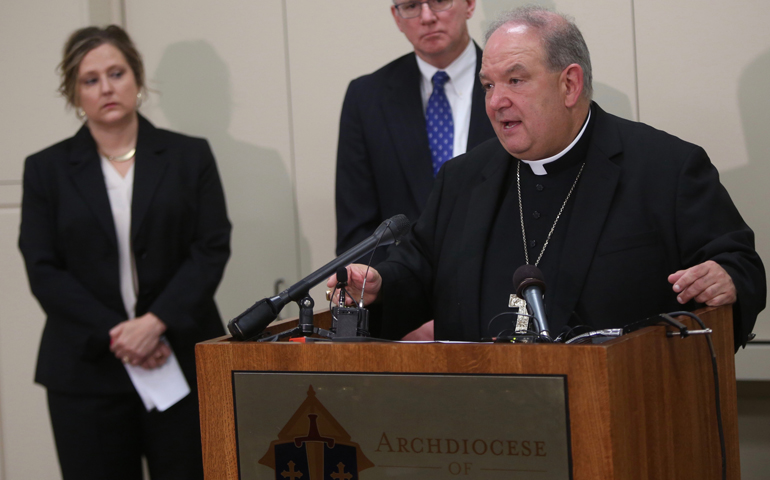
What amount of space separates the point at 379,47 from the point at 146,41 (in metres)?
1.35

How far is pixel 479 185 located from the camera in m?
2.41

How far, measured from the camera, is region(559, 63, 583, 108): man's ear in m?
2.17

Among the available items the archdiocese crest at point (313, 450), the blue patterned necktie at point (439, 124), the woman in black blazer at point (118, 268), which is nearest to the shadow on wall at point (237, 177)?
the woman in black blazer at point (118, 268)

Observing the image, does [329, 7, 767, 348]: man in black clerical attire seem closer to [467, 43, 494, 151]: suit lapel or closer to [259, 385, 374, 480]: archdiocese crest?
[259, 385, 374, 480]: archdiocese crest

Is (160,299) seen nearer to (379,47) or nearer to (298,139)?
(298,139)

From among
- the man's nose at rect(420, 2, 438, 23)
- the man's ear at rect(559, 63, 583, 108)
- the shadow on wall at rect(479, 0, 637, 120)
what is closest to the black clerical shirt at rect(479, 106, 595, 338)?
the man's ear at rect(559, 63, 583, 108)

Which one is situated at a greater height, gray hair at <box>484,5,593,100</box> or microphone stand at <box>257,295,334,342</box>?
gray hair at <box>484,5,593,100</box>

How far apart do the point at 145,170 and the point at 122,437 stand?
104 centimetres

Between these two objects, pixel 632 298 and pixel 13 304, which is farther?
pixel 13 304

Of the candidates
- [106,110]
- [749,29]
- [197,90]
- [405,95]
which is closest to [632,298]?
[405,95]

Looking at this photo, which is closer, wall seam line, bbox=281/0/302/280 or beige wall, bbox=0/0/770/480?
beige wall, bbox=0/0/770/480

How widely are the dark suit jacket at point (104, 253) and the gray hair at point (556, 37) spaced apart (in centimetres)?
156

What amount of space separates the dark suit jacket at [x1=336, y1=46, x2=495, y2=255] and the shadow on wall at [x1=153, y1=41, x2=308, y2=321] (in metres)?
1.10

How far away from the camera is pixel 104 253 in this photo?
123 inches
